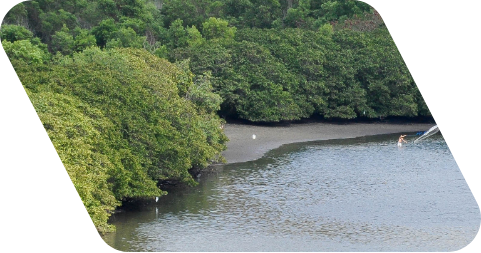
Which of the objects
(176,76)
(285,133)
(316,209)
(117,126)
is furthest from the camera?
(285,133)

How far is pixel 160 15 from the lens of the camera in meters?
68.6

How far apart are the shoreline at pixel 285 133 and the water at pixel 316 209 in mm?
1964

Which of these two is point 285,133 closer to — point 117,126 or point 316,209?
point 316,209

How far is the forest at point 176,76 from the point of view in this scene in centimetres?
3017

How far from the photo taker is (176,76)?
43.7 m

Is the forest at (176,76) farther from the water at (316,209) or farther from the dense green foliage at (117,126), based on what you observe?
the water at (316,209)

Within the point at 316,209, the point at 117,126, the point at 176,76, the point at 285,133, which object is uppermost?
the point at 176,76

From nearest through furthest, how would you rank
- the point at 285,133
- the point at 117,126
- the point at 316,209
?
the point at 117,126 < the point at 316,209 < the point at 285,133

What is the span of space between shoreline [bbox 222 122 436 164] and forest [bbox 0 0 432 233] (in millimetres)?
929

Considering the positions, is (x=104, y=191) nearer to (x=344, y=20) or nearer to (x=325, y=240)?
(x=325, y=240)

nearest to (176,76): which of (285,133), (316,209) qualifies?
(285,133)

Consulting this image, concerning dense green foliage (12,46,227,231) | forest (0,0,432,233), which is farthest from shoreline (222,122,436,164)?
dense green foliage (12,46,227,231)

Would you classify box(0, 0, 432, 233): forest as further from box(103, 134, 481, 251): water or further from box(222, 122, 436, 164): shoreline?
box(103, 134, 481, 251): water

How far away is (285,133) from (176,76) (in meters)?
12.8
